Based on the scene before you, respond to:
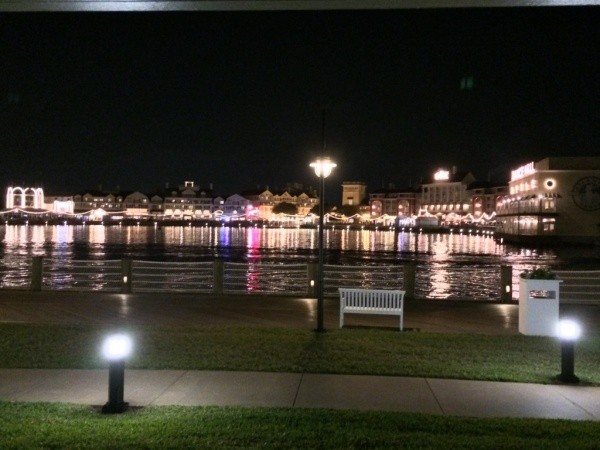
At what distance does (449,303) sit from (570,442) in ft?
39.5

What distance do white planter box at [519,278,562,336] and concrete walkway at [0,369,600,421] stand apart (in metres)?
4.61

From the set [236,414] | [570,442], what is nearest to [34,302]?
[236,414]

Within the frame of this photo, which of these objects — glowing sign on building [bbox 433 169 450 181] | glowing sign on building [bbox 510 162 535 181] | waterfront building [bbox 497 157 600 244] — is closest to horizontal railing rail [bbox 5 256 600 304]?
waterfront building [bbox 497 157 600 244]

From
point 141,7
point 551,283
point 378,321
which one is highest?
point 141,7

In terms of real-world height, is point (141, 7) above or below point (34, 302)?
above

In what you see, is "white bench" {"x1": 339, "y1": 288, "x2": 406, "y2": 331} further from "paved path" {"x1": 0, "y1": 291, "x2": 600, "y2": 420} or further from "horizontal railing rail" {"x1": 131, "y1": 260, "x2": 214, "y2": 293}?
"horizontal railing rail" {"x1": 131, "y1": 260, "x2": 214, "y2": 293}

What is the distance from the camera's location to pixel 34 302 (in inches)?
687

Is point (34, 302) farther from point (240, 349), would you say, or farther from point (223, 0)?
point (223, 0)

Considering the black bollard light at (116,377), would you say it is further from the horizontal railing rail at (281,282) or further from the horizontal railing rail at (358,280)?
the horizontal railing rail at (358,280)

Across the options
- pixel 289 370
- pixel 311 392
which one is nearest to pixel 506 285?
pixel 289 370

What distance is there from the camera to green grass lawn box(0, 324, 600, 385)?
9969mm

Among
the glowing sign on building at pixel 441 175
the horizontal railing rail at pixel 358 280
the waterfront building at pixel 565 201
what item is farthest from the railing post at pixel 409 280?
the glowing sign on building at pixel 441 175

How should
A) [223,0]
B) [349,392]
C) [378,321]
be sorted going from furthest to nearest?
[378,321], [349,392], [223,0]

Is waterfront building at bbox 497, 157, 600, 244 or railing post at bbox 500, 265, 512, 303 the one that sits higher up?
waterfront building at bbox 497, 157, 600, 244
